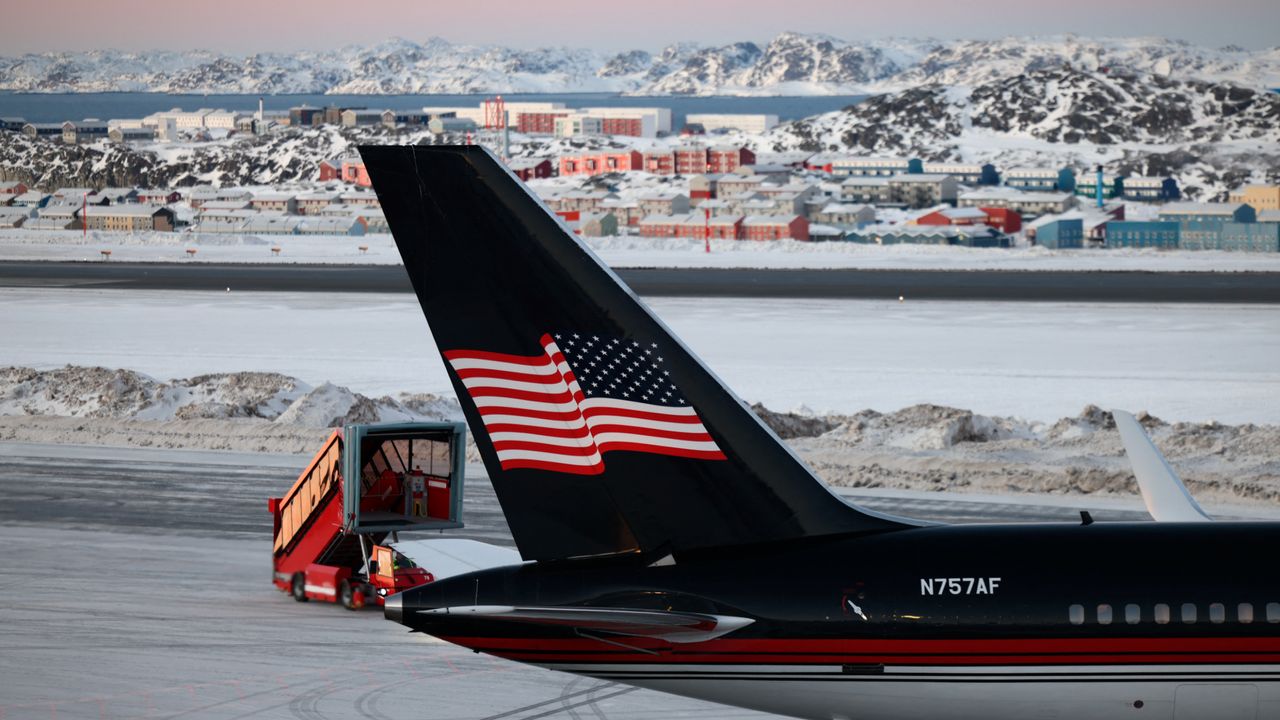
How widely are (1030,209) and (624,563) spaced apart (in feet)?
516

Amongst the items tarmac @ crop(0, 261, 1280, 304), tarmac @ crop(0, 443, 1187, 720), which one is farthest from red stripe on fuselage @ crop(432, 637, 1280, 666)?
tarmac @ crop(0, 261, 1280, 304)

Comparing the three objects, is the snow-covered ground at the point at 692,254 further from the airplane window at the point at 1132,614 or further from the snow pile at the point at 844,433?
the airplane window at the point at 1132,614

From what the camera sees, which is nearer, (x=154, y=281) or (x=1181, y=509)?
(x=1181, y=509)

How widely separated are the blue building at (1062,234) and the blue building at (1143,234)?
9.25ft

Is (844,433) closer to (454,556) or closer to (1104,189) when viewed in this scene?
(454,556)

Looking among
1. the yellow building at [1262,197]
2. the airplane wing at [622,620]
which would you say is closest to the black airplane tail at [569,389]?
Answer: the airplane wing at [622,620]

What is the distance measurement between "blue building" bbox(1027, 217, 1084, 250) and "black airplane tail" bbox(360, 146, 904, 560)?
121m

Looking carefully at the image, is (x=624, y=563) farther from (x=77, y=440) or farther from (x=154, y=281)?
(x=154, y=281)

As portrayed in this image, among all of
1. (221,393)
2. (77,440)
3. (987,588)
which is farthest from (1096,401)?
(987,588)

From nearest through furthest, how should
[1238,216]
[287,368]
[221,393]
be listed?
1. [221,393]
2. [287,368]
3. [1238,216]

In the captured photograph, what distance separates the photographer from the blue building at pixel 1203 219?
120m

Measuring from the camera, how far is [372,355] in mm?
62938

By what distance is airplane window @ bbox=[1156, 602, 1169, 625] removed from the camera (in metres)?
13.0

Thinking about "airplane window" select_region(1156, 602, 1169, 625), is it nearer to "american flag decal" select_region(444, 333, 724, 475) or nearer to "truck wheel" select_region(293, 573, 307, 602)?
"american flag decal" select_region(444, 333, 724, 475)
